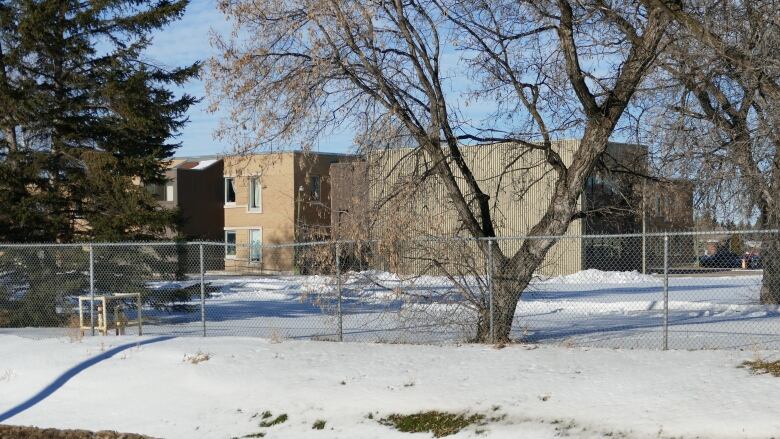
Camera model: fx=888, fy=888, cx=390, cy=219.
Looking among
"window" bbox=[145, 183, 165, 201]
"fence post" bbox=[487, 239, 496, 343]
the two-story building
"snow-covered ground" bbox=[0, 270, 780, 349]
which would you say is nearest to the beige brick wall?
the two-story building

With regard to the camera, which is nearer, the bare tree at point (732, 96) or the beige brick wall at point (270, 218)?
the bare tree at point (732, 96)

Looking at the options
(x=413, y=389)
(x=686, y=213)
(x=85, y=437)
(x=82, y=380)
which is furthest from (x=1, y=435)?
(x=686, y=213)

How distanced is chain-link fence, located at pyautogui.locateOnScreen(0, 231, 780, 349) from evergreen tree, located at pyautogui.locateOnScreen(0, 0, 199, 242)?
1.27m

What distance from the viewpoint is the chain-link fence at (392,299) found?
47.8 feet

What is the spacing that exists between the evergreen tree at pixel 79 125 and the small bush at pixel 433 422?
13116 millimetres

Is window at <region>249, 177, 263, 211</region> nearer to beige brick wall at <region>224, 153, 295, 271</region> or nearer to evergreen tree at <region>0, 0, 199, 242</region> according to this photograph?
beige brick wall at <region>224, 153, 295, 271</region>

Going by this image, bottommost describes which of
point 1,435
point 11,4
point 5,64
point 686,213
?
point 1,435

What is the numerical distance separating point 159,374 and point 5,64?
12.0 metres

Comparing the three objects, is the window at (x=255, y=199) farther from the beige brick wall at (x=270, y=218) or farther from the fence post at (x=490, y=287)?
the fence post at (x=490, y=287)

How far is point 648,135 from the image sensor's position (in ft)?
60.8

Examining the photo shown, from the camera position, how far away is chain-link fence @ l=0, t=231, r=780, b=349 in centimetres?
1455

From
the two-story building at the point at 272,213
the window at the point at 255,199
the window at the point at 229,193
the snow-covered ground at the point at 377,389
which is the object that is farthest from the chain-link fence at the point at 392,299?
the window at the point at 229,193

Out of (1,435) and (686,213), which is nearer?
(1,435)

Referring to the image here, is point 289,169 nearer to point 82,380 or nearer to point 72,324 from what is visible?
point 72,324
